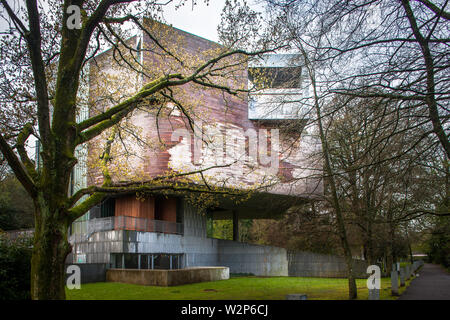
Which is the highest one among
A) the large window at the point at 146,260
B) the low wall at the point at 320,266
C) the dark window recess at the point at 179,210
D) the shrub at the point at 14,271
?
the dark window recess at the point at 179,210

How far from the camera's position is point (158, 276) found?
751 inches

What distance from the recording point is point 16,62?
1119 cm

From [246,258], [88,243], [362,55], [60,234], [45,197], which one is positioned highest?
[362,55]

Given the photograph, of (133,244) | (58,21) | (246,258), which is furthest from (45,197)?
(246,258)

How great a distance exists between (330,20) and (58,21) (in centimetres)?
856

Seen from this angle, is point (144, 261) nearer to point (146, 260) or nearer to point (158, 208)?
point (146, 260)

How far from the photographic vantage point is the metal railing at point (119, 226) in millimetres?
24891

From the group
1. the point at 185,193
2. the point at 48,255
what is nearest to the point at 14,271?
the point at 48,255

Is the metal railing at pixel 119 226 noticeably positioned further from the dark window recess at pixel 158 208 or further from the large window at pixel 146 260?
the dark window recess at pixel 158 208

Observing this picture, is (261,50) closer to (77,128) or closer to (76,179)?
(77,128)

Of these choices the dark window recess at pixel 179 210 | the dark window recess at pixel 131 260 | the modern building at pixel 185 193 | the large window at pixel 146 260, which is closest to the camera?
the modern building at pixel 185 193

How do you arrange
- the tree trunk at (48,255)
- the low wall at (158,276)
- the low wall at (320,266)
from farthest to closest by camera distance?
the low wall at (320,266), the low wall at (158,276), the tree trunk at (48,255)

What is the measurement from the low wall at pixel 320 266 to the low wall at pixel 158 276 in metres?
11.1

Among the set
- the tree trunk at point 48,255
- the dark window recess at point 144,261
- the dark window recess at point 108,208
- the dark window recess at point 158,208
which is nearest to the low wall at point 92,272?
the dark window recess at point 144,261
